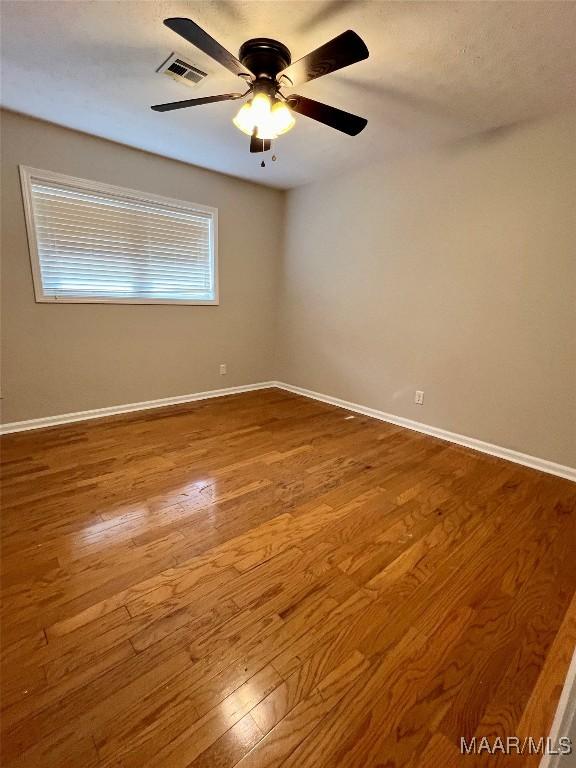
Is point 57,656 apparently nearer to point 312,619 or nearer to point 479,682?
point 312,619

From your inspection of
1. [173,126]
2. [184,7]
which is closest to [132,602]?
[184,7]

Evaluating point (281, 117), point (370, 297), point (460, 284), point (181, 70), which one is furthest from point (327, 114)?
point (370, 297)

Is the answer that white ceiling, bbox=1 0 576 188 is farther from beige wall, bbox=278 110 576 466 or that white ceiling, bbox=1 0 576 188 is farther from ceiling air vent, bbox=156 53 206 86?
beige wall, bbox=278 110 576 466

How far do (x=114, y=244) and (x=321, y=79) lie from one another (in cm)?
225

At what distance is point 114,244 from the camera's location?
323cm

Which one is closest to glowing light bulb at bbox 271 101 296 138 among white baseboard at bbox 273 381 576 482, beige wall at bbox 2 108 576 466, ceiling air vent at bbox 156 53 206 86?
ceiling air vent at bbox 156 53 206 86

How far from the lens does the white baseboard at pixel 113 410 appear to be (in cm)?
298

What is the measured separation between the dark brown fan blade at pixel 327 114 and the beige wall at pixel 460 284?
1.49 metres

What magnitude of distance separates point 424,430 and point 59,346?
347 centimetres

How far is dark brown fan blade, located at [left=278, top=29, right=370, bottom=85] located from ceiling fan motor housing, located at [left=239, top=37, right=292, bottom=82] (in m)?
0.15

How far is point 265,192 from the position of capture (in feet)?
13.6

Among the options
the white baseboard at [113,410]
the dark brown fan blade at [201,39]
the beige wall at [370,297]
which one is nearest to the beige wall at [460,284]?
the beige wall at [370,297]

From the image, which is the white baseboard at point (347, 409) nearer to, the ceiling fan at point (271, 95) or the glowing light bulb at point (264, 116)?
the ceiling fan at point (271, 95)

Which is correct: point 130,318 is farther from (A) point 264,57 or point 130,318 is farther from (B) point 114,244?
(A) point 264,57
